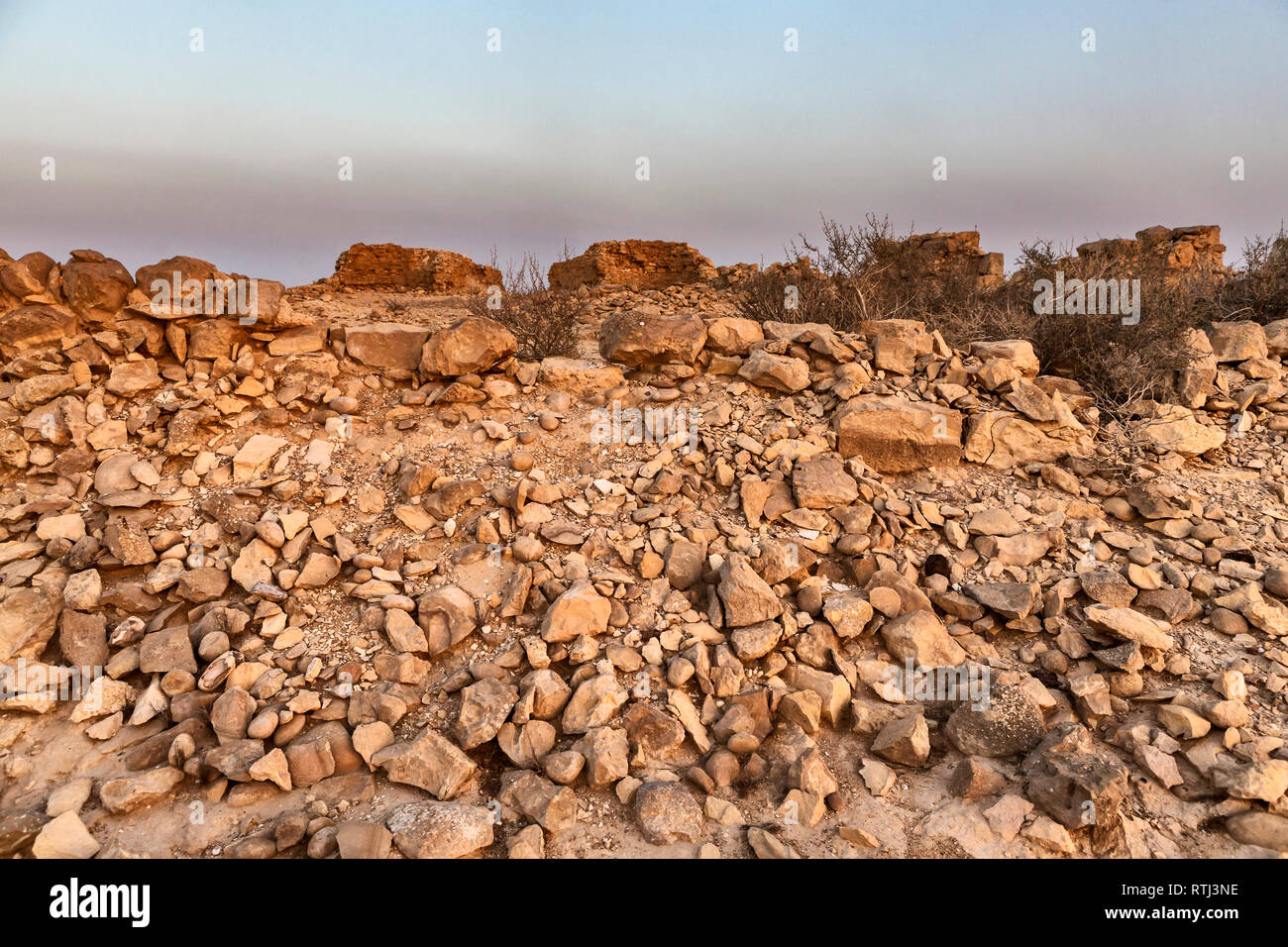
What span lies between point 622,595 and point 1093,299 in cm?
571

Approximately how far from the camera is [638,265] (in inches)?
569

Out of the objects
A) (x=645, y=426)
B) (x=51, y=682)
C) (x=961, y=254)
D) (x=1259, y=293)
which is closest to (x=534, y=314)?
(x=645, y=426)

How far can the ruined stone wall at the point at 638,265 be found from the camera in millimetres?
14070

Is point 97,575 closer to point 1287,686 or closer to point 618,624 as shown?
point 618,624

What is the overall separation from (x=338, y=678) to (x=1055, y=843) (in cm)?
317

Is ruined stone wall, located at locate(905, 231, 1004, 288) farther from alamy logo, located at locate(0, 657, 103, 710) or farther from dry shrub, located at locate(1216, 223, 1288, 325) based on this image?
alamy logo, located at locate(0, 657, 103, 710)

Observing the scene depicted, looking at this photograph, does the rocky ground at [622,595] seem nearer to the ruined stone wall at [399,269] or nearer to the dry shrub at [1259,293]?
the dry shrub at [1259,293]

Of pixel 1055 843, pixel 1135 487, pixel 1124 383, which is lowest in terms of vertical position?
pixel 1055 843

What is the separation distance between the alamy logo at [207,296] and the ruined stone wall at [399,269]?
859cm

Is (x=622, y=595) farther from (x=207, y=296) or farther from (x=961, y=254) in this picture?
(x=961, y=254)

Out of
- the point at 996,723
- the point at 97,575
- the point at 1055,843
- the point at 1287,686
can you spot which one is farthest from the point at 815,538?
the point at 97,575

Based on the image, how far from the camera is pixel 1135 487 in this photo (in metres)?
3.96

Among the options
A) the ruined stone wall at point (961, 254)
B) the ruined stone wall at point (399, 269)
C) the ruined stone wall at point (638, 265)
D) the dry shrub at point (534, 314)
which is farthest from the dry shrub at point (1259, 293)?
the ruined stone wall at point (399, 269)

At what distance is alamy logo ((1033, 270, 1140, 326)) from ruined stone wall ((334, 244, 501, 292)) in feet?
33.9
